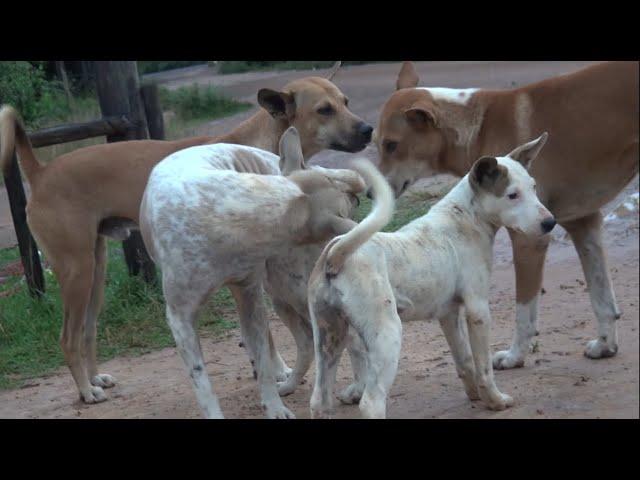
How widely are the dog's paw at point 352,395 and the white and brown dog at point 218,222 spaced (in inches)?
28.4

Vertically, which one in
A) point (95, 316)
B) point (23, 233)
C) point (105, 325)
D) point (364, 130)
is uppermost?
point (364, 130)

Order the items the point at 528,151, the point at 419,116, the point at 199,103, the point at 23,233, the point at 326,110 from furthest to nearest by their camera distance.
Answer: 1. the point at 199,103
2. the point at 23,233
3. the point at 326,110
4. the point at 419,116
5. the point at 528,151

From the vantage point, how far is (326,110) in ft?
18.5

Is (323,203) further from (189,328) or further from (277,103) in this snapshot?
(277,103)

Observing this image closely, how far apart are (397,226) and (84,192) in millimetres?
2479

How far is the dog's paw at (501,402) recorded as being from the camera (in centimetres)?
397

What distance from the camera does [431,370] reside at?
190 inches

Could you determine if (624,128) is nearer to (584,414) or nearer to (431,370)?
(584,414)

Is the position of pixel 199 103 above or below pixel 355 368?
below

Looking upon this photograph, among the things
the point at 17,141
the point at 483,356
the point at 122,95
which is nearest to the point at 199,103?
the point at 122,95

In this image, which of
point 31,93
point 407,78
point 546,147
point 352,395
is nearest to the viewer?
point 546,147

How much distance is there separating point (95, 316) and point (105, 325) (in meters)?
0.83

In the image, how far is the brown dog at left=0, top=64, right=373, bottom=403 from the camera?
5391 mm

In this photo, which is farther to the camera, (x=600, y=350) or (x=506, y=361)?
(x=506, y=361)
